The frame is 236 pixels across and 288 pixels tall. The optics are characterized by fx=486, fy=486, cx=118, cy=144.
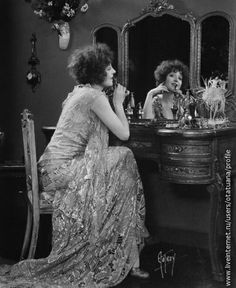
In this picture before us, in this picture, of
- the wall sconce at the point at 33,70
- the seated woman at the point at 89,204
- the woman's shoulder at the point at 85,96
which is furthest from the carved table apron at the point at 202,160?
the wall sconce at the point at 33,70

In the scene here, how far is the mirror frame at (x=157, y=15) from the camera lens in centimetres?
361

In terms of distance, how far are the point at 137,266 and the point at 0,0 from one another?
2854 mm

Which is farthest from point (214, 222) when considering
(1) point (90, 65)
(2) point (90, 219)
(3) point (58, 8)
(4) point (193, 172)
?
(3) point (58, 8)

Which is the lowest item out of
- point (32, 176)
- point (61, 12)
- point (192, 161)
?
point (32, 176)

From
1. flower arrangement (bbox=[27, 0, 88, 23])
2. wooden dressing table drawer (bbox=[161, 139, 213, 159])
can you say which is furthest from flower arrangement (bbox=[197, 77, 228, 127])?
flower arrangement (bbox=[27, 0, 88, 23])

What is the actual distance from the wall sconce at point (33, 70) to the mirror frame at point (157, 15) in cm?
94

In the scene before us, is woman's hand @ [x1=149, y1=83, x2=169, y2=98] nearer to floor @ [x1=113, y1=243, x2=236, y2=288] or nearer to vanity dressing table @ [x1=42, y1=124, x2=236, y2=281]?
vanity dressing table @ [x1=42, y1=124, x2=236, y2=281]

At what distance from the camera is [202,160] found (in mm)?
3008

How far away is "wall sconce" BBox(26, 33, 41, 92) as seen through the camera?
14.5 ft

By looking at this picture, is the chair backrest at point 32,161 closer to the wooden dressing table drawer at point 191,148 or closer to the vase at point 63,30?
the wooden dressing table drawer at point 191,148

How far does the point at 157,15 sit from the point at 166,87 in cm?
56

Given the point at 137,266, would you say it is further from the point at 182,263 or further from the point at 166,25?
the point at 166,25

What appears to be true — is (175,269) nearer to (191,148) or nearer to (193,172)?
(193,172)

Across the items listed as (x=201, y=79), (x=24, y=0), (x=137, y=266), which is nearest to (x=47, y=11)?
(x=24, y=0)
